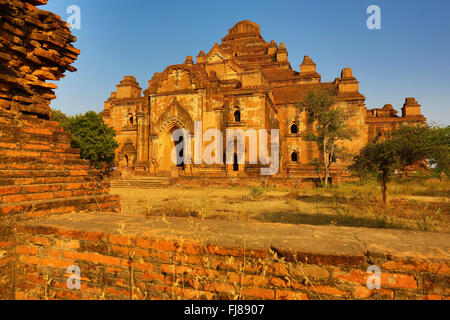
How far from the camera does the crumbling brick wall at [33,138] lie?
301 centimetres

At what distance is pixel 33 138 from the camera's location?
4188 mm

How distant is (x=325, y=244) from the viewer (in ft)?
6.40

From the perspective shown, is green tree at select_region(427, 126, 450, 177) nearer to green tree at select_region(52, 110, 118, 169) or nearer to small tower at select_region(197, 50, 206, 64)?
green tree at select_region(52, 110, 118, 169)

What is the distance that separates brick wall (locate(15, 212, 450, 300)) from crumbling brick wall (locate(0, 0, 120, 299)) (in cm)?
60

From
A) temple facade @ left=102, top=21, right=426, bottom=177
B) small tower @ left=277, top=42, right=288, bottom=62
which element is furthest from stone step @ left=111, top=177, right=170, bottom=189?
small tower @ left=277, top=42, right=288, bottom=62

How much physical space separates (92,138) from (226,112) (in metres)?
14.2

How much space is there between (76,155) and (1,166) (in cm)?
157

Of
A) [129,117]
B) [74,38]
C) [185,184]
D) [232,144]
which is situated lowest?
[185,184]

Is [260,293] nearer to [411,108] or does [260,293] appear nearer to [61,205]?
[61,205]

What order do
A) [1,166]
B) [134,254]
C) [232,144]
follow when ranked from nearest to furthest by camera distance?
[134,254]
[1,166]
[232,144]

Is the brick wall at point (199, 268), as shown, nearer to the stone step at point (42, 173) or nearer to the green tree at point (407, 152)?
the stone step at point (42, 173)

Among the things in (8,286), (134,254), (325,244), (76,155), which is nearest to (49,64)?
(76,155)

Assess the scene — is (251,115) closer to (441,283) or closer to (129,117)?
(129,117)
